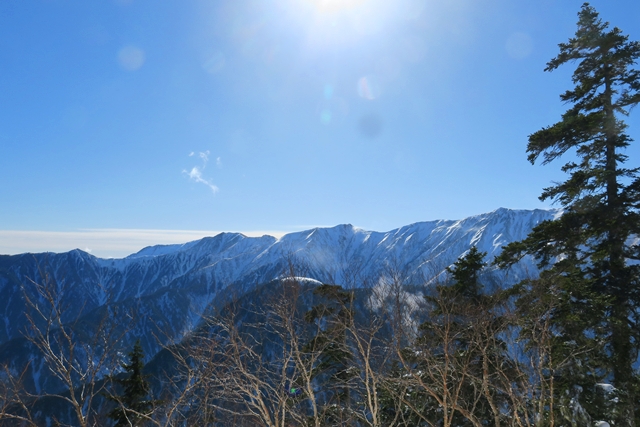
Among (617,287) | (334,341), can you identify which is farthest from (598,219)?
(334,341)

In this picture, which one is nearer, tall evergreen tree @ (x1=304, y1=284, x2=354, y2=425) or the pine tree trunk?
tall evergreen tree @ (x1=304, y1=284, x2=354, y2=425)

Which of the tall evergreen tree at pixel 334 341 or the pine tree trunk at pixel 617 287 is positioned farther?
the pine tree trunk at pixel 617 287

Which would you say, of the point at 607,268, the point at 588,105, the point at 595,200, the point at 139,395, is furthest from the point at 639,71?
the point at 139,395

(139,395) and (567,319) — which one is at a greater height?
(567,319)

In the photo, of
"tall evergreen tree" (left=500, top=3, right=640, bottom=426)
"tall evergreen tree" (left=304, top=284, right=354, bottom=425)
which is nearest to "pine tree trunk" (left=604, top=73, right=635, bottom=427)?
"tall evergreen tree" (left=500, top=3, right=640, bottom=426)

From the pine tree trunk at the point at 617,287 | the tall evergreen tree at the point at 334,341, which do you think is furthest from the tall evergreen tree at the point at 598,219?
the tall evergreen tree at the point at 334,341

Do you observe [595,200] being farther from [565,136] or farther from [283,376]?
[283,376]

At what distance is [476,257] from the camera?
60.8ft

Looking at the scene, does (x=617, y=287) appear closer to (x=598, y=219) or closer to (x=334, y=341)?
(x=598, y=219)

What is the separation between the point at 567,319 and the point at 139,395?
22.1m

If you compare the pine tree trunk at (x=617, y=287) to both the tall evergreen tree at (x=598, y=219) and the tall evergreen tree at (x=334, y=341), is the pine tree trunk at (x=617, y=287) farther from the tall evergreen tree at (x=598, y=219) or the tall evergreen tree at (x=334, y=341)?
the tall evergreen tree at (x=334, y=341)

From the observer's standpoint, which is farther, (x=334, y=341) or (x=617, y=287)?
(x=617, y=287)

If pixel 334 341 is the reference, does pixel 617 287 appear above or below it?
above

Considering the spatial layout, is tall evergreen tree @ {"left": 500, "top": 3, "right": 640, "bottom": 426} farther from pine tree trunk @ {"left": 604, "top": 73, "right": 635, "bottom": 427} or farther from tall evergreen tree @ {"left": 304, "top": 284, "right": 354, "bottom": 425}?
tall evergreen tree @ {"left": 304, "top": 284, "right": 354, "bottom": 425}
